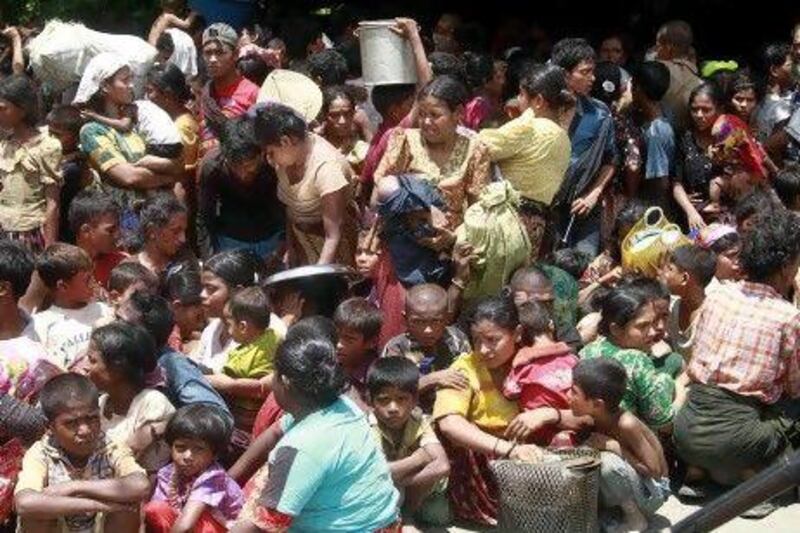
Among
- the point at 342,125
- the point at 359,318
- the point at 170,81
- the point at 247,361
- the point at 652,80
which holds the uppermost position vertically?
the point at 652,80

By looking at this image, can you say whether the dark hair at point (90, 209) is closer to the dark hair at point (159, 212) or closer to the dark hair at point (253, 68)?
the dark hair at point (159, 212)

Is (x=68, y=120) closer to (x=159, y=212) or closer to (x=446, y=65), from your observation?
(x=159, y=212)

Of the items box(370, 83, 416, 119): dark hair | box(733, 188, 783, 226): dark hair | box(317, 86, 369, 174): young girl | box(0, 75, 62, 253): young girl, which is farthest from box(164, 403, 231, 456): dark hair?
box(733, 188, 783, 226): dark hair

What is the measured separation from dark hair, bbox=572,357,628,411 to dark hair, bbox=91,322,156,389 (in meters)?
1.66

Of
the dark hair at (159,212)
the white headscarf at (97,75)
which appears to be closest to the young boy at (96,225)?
the dark hair at (159,212)

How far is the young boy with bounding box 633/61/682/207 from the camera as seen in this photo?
27.1 ft

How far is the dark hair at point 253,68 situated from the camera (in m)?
8.66

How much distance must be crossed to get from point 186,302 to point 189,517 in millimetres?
1440

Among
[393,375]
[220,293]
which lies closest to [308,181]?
[220,293]

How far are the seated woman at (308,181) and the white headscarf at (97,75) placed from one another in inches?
48.1

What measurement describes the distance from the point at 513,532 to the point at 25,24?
6.58m

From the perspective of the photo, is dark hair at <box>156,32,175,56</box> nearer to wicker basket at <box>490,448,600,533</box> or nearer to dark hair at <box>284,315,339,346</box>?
dark hair at <box>284,315,339,346</box>

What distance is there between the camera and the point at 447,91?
265 inches

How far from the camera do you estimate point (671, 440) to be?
21.1ft
